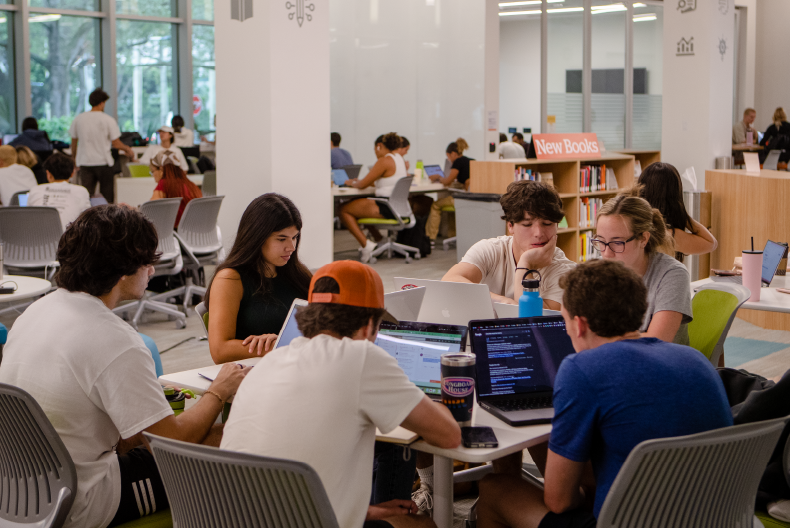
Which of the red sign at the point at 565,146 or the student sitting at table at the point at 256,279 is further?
the red sign at the point at 565,146

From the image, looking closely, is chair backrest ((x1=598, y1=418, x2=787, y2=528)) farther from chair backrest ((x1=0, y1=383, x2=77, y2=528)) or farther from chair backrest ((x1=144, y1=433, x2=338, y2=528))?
chair backrest ((x1=0, y1=383, x2=77, y2=528))

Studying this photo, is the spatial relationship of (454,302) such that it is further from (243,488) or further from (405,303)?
(243,488)

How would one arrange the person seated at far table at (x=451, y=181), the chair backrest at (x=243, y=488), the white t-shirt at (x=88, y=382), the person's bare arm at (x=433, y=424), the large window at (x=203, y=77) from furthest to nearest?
the large window at (x=203, y=77) < the person seated at far table at (x=451, y=181) < the white t-shirt at (x=88, y=382) < the person's bare arm at (x=433, y=424) < the chair backrest at (x=243, y=488)

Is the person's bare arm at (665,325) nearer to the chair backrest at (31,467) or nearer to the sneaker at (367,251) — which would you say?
the chair backrest at (31,467)

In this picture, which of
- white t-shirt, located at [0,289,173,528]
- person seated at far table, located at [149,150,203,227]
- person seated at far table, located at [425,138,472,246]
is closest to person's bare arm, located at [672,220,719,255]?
white t-shirt, located at [0,289,173,528]

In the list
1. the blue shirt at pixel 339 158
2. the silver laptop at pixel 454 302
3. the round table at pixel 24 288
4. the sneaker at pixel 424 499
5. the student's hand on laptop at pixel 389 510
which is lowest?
the sneaker at pixel 424 499

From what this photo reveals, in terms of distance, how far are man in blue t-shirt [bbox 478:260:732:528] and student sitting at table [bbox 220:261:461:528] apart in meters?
0.33

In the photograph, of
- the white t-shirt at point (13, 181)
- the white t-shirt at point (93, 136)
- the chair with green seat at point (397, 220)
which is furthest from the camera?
the white t-shirt at point (93, 136)

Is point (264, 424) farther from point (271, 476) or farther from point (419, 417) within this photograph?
point (419, 417)

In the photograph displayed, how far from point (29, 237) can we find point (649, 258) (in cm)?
455

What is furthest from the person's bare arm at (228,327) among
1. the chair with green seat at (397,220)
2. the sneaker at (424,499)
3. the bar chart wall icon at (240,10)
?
the chair with green seat at (397,220)

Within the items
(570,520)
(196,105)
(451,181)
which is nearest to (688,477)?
(570,520)

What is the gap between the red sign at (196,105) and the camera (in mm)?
15477

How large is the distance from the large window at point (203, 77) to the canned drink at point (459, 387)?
13908 millimetres
